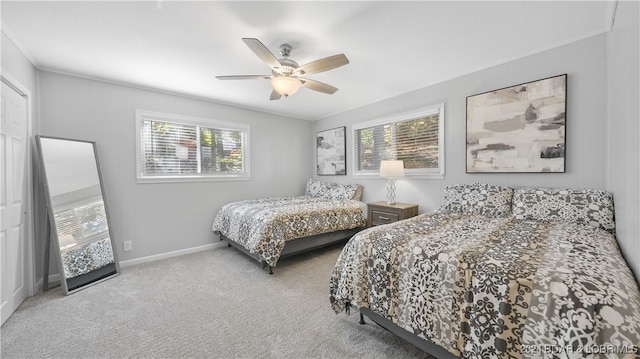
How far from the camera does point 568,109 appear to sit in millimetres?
2328

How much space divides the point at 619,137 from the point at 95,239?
15.9ft

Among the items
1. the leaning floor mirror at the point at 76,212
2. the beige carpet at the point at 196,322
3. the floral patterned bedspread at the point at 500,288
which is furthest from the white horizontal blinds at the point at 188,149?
the floral patterned bedspread at the point at 500,288

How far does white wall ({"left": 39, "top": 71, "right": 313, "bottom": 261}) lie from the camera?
2.86 m

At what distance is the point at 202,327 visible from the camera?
1898mm

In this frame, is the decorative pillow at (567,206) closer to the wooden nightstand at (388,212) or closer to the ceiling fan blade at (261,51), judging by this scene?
the wooden nightstand at (388,212)

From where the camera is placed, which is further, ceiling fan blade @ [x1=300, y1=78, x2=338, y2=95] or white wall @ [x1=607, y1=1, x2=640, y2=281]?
ceiling fan blade @ [x1=300, y1=78, x2=338, y2=95]

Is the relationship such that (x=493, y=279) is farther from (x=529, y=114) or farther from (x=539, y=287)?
(x=529, y=114)

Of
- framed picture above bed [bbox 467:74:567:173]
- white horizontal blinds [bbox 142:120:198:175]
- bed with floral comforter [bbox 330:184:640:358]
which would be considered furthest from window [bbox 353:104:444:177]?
white horizontal blinds [bbox 142:120:198:175]

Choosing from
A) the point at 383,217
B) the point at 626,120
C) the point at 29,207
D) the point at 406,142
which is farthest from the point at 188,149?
the point at 626,120

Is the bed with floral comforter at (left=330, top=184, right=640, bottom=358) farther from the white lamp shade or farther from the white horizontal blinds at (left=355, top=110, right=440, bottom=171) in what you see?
the white horizontal blinds at (left=355, top=110, right=440, bottom=171)

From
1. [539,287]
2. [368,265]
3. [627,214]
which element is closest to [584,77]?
[627,214]

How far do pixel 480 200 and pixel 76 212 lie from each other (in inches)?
174

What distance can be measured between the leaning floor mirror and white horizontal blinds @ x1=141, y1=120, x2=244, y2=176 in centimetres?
65

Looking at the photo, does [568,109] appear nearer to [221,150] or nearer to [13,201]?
[221,150]
